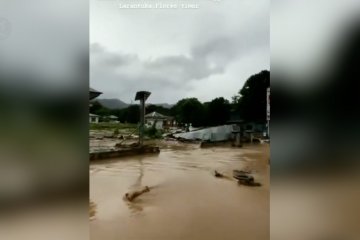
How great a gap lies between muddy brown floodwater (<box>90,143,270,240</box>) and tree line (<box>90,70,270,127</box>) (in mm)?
200

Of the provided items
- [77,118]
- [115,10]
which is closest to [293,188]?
[77,118]


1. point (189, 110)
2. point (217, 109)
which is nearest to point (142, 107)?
point (189, 110)

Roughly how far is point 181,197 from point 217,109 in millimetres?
604

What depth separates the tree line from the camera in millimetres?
1717

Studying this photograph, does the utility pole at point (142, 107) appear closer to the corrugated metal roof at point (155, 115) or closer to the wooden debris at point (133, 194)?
the corrugated metal roof at point (155, 115)

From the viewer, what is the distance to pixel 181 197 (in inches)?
71.1

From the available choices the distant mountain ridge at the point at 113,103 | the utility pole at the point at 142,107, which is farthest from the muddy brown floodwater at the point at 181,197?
the distant mountain ridge at the point at 113,103

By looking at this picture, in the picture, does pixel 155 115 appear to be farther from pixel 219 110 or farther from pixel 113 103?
pixel 219 110

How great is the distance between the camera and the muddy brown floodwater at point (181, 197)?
5.74 feet

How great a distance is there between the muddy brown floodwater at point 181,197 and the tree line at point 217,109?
0.20 meters

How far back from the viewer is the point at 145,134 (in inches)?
72.3

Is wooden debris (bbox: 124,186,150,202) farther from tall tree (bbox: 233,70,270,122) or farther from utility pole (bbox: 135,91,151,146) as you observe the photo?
tall tree (bbox: 233,70,270,122)

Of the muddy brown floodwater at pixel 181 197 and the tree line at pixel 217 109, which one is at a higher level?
the tree line at pixel 217 109

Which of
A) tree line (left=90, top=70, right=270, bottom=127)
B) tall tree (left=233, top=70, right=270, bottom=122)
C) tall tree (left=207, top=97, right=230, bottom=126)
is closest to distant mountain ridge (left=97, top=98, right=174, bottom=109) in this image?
tree line (left=90, top=70, right=270, bottom=127)
